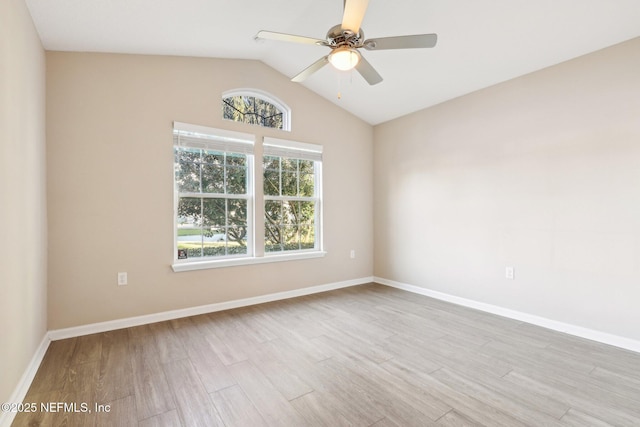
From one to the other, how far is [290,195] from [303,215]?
362mm

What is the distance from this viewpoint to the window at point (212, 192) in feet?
11.2

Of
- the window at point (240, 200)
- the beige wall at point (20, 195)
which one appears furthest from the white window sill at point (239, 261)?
the beige wall at point (20, 195)

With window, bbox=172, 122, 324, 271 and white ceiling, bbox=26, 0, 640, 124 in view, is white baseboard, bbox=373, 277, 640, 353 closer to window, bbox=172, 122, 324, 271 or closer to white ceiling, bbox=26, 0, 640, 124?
→ window, bbox=172, 122, 324, 271

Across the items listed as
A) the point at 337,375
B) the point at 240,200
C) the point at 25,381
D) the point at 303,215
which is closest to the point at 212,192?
the point at 240,200

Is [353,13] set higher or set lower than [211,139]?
higher

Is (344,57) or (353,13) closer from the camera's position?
(353,13)

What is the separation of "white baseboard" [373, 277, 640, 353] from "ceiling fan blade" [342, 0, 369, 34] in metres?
3.27

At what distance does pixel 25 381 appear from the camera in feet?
6.51

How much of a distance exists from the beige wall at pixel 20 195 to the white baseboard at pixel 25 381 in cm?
5

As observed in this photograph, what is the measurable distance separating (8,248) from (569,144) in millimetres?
4507

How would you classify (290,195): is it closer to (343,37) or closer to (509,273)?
(343,37)

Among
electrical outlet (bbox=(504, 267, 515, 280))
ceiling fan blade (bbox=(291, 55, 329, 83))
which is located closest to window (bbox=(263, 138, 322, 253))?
ceiling fan blade (bbox=(291, 55, 329, 83))

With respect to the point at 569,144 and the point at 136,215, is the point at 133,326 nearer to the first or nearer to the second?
the point at 136,215

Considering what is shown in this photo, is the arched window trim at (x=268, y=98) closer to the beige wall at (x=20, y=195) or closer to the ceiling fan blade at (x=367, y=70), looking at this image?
the beige wall at (x=20, y=195)
